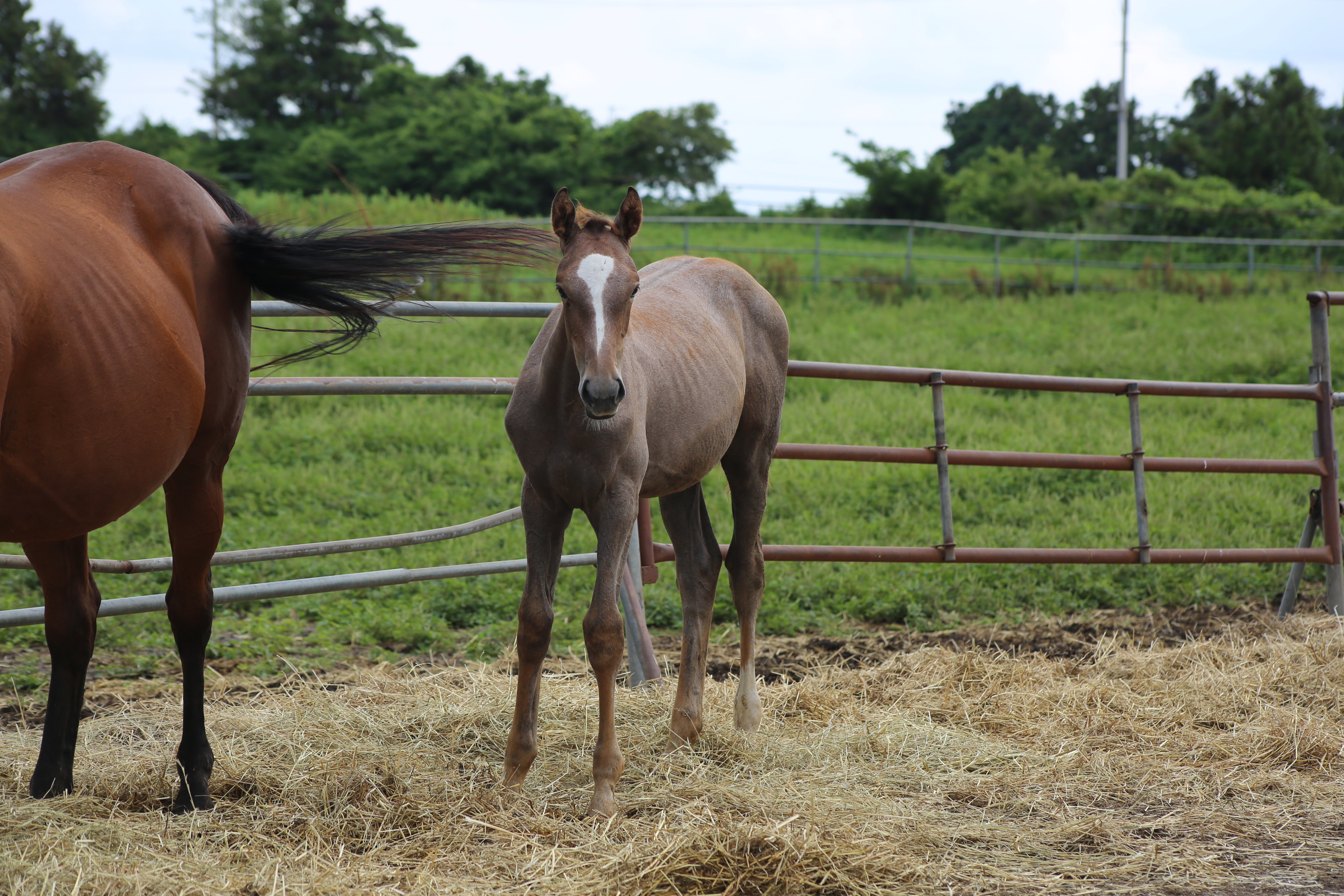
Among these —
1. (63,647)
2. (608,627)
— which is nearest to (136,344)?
(63,647)

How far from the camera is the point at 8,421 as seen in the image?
2.16m

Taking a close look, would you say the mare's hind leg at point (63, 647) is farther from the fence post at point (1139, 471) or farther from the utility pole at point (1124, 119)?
the utility pole at point (1124, 119)

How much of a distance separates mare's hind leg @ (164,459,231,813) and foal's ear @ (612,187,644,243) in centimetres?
127

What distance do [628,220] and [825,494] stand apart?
15.3ft

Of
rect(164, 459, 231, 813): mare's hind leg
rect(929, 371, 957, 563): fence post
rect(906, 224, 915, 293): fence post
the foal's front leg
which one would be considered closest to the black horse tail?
rect(164, 459, 231, 813): mare's hind leg

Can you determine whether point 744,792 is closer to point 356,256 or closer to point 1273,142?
point 356,256

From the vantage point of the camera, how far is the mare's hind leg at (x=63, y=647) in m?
2.75

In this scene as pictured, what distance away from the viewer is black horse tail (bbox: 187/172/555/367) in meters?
2.85

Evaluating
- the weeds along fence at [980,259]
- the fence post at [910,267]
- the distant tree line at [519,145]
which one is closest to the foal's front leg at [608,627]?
the weeds along fence at [980,259]

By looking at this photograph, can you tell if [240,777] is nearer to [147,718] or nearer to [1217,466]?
[147,718]

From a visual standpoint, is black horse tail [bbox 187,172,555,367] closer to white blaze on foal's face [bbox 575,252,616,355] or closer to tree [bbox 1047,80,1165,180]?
white blaze on foal's face [bbox 575,252,616,355]

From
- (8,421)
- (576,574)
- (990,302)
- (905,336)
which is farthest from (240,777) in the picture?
(990,302)

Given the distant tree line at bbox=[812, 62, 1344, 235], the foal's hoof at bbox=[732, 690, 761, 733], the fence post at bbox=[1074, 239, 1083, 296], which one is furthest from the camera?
the distant tree line at bbox=[812, 62, 1344, 235]

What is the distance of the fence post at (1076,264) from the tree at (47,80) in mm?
20332
